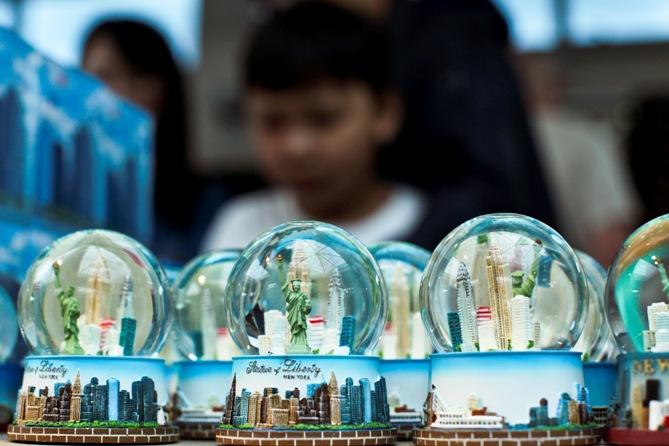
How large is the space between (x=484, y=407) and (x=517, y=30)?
2.83 metres

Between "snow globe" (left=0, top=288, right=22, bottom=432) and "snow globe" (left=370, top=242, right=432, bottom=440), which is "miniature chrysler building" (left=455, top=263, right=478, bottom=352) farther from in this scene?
"snow globe" (left=0, top=288, right=22, bottom=432)

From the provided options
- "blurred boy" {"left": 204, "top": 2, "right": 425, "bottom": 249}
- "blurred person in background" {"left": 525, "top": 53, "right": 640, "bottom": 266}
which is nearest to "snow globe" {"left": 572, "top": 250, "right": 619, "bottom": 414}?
"blurred boy" {"left": 204, "top": 2, "right": 425, "bottom": 249}

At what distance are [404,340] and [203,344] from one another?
229 mm

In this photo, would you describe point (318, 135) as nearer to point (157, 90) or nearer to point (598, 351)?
point (157, 90)

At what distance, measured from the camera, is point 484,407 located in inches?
31.9

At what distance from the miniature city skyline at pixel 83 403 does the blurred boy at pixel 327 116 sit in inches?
45.4

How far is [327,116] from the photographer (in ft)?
6.87

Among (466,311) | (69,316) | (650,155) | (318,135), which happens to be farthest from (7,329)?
(650,155)

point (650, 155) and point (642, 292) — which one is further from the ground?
point (650, 155)

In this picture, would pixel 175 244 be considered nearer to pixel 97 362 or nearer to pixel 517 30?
pixel 97 362

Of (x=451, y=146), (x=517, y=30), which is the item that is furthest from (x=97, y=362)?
(x=517, y=30)

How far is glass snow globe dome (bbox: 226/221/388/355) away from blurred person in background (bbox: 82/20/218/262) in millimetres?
1257

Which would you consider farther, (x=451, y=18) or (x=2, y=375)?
(x=451, y=18)

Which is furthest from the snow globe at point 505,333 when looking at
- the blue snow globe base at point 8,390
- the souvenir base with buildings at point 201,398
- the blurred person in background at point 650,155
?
the blurred person in background at point 650,155
